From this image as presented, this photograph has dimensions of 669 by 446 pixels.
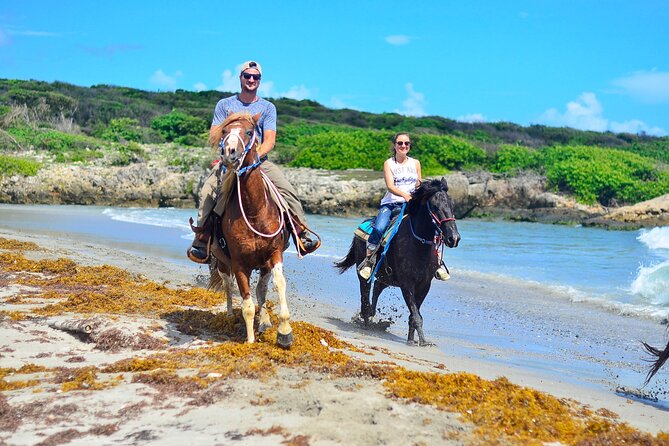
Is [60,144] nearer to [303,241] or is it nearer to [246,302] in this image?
[303,241]

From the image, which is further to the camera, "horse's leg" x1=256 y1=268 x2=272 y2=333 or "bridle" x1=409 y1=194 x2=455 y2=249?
"bridle" x1=409 y1=194 x2=455 y2=249

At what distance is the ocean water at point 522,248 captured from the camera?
13648mm

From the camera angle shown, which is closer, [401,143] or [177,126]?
[401,143]

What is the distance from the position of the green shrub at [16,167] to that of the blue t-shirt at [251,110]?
30.0 m

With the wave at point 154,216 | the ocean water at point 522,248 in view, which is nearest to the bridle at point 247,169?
the ocean water at point 522,248

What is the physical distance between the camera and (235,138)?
6531 millimetres

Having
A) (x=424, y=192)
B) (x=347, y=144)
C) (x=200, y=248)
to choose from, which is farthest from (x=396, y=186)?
(x=347, y=144)

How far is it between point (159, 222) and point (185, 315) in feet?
58.7

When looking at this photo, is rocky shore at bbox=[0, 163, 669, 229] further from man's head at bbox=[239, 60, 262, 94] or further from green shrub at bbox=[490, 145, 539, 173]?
man's head at bbox=[239, 60, 262, 94]

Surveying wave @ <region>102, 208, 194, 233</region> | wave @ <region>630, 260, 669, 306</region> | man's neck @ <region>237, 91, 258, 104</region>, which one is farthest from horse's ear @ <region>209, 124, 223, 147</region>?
wave @ <region>102, 208, 194, 233</region>

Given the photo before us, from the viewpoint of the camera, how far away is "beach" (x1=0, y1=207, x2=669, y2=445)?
4.69m

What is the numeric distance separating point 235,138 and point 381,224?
3850 mm

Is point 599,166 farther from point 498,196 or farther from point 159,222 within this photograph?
point 159,222

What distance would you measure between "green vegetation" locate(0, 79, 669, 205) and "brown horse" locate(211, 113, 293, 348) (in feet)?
86.2
